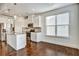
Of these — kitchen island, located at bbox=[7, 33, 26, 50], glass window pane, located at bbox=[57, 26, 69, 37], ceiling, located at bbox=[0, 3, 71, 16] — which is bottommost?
kitchen island, located at bbox=[7, 33, 26, 50]

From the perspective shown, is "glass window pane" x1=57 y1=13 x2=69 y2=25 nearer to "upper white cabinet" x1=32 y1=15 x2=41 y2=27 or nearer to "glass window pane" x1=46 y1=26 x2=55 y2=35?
"glass window pane" x1=46 y1=26 x2=55 y2=35

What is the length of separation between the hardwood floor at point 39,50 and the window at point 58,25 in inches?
10.3

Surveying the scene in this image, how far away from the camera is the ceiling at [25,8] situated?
6.19 ft

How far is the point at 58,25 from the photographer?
1.95m

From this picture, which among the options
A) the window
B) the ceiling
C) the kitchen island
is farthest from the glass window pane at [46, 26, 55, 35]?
the kitchen island

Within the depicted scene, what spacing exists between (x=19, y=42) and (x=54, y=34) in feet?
2.40

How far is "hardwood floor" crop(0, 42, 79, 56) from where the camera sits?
1897mm

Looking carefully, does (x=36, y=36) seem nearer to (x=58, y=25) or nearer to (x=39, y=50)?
(x=39, y=50)

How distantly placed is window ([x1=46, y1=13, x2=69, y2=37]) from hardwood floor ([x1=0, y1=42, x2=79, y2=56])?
26 centimetres

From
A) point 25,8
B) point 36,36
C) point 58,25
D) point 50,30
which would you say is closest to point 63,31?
point 58,25

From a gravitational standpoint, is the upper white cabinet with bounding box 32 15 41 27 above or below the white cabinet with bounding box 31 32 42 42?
above

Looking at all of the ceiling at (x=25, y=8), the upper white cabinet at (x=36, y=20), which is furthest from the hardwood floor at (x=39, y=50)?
the ceiling at (x=25, y=8)

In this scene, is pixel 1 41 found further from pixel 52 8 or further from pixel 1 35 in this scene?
pixel 52 8

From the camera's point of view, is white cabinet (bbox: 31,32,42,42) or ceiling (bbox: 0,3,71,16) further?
white cabinet (bbox: 31,32,42,42)
